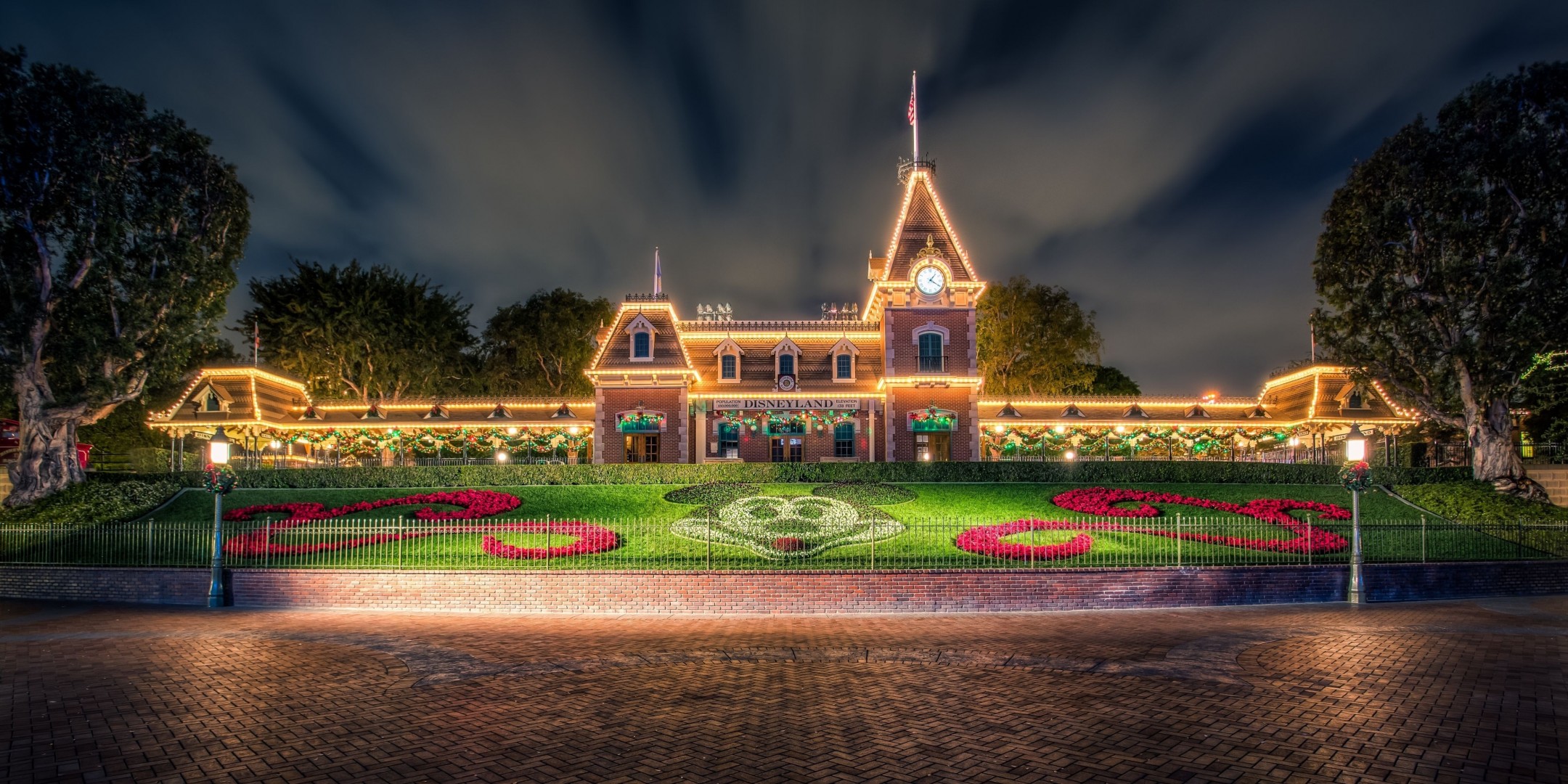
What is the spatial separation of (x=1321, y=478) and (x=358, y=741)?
34.0 m

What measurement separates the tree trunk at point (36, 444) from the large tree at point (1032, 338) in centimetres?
4945

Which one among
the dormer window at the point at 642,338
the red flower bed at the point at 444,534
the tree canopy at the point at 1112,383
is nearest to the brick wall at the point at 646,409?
the dormer window at the point at 642,338

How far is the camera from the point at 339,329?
175 feet

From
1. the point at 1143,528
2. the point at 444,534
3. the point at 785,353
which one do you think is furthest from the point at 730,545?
the point at 785,353

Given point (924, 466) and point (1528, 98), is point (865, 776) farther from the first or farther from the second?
point (1528, 98)

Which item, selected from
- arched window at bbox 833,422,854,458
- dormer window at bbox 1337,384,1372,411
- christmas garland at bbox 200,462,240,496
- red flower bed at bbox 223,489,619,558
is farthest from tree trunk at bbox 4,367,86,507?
dormer window at bbox 1337,384,1372,411

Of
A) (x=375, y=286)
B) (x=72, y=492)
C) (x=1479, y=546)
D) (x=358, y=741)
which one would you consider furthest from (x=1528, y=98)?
(x=375, y=286)

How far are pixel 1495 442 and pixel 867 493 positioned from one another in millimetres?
23869

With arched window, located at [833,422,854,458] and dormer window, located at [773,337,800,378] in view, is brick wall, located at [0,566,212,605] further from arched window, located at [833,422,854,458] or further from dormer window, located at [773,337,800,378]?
arched window, located at [833,422,854,458]

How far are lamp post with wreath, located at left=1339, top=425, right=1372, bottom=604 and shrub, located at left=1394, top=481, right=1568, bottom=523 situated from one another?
10457 mm

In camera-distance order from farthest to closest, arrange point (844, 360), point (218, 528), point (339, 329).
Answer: point (339, 329), point (844, 360), point (218, 528)

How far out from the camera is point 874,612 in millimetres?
17391

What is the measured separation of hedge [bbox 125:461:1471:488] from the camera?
30.7 m

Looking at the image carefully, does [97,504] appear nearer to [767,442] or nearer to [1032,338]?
[767,442]
